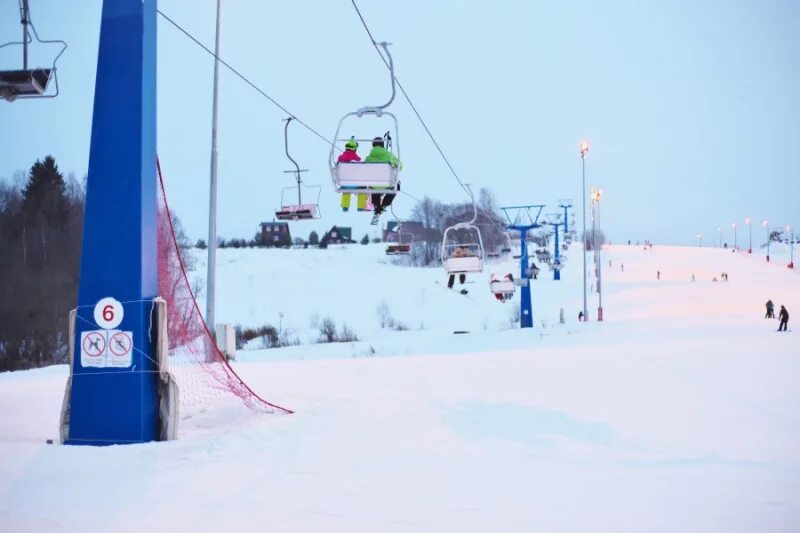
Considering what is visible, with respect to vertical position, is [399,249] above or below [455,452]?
above

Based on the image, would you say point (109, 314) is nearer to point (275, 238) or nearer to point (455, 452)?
point (455, 452)

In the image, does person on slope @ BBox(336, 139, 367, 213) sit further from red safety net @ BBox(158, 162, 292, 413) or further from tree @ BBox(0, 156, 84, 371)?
tree @ BBox(0, 156, 84, 371)

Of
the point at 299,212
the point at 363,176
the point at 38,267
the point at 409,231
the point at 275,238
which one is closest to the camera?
the point at 363,176

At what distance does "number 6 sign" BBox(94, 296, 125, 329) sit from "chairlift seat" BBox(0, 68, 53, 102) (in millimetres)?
2552

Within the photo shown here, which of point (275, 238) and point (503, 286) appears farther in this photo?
point (275, 238)

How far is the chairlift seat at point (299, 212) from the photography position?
504 inches

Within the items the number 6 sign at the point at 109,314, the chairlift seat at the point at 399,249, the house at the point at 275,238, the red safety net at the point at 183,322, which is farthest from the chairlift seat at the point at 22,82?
the house at the point at 275,238

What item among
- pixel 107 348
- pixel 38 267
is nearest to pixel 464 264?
pixel 107 348

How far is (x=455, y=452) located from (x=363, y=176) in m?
4.04

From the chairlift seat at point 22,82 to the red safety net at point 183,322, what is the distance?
1700 mm

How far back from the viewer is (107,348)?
7336mm

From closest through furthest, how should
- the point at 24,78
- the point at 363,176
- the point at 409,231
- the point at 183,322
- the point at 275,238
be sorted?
1. the point at 24,78
2. the point at 363,176
3. the point at 183,322
4. the point at 409,231
5. the point at 275,238

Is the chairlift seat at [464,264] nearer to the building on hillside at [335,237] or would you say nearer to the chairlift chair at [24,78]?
the chairlift chair at [24,78]

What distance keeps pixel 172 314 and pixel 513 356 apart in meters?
10.7
